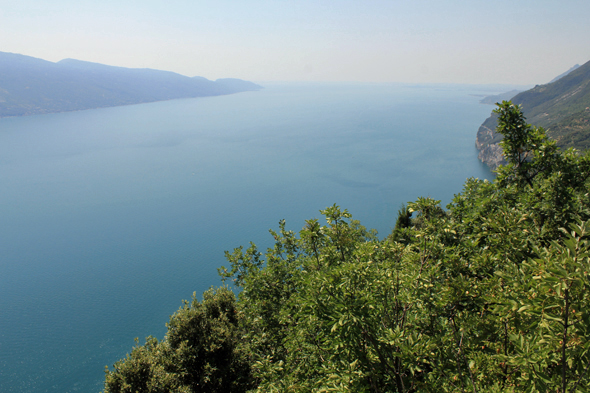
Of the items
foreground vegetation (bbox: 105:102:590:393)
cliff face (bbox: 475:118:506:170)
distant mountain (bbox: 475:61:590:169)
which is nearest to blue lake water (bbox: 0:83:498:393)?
cliff face (bbox: 475:118:506:170)

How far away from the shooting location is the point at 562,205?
7223 millimetres

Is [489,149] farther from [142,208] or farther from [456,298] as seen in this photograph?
[456,298]

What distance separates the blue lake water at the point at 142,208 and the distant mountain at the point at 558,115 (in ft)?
18.4

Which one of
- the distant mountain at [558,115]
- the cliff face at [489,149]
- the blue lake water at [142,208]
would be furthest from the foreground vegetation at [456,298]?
the cliff face at [489,149]

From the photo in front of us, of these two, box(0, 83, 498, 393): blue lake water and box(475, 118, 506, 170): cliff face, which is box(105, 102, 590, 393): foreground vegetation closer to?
box(0, 83, 498, 393): blue lake water

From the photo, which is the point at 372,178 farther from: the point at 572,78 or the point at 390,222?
the point at 572,78

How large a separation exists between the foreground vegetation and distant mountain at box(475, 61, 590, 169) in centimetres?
4688

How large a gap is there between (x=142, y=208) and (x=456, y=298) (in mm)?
66249

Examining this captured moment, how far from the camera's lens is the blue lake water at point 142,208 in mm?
33219

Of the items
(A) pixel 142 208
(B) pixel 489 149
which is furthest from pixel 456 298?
(B) pixel 489 149

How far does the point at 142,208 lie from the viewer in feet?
203

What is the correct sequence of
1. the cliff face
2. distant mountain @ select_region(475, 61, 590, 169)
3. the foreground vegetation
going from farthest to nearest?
the cliff face → distant mountain @ select_region(475, 61, 590, 169) → the foreground vegetation

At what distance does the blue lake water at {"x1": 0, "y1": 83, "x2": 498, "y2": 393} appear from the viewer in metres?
33.2

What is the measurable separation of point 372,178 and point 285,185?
72.8 ft
